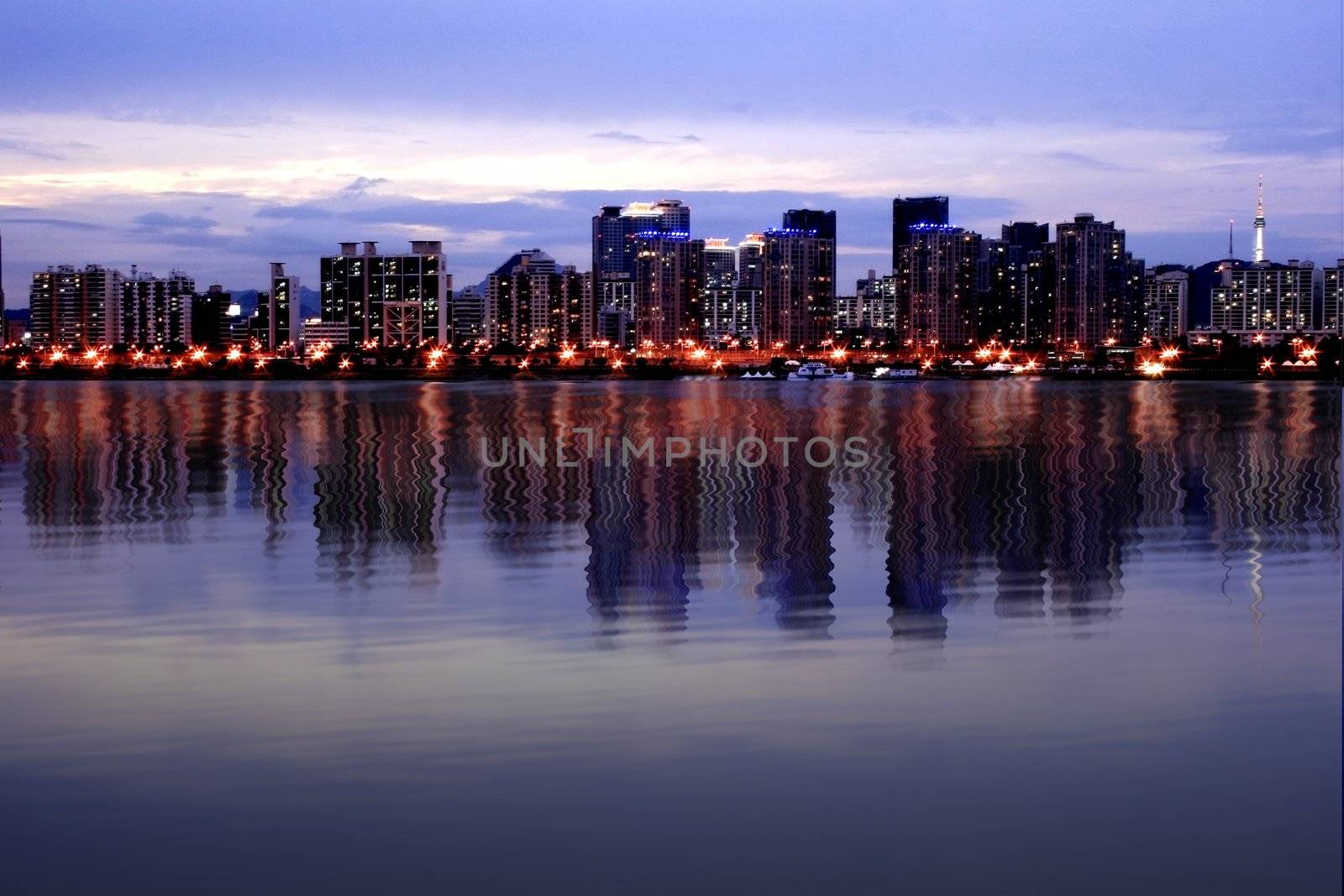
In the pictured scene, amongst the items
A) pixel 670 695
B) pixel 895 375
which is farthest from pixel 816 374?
pixel 670 695

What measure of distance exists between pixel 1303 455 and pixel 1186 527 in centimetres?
1888

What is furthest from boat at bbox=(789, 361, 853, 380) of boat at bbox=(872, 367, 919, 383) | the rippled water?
the rippled water

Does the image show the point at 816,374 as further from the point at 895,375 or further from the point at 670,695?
the point at 670,695

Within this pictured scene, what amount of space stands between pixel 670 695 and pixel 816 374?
165m

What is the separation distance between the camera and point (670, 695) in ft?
31.9

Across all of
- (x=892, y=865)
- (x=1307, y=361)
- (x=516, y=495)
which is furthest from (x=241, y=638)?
(x=1307, y=361)

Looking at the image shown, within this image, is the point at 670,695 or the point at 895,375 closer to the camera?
the point at 670,695

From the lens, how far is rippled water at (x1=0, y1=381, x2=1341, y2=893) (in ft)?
22.9

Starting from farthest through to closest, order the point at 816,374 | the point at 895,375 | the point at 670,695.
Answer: the point at 895,375 → the point at 816,374 → the point at 670,695

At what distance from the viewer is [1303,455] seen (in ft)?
121

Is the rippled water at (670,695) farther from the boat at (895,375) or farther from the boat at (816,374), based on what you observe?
the boat at (816,374)

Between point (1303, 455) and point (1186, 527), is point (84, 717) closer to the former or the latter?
point (1186, 527)

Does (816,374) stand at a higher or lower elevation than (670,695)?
higher

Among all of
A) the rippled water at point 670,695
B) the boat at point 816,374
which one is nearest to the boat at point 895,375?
the boat at point 816,374
